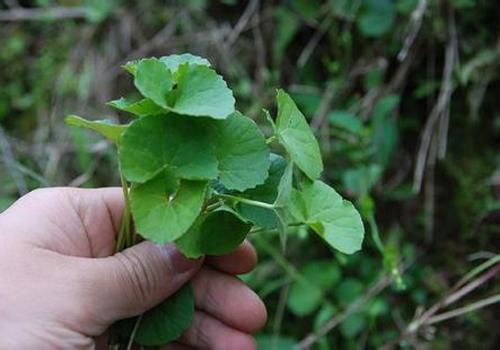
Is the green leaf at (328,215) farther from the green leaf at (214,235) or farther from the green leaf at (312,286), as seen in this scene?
the green leaf at (312,286)

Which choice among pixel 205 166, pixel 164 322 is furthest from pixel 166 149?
pixel 164 322

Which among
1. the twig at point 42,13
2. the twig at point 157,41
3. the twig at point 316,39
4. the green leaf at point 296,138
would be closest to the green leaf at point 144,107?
the green leaf at point 296,138

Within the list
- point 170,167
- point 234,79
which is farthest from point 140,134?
point 234,79

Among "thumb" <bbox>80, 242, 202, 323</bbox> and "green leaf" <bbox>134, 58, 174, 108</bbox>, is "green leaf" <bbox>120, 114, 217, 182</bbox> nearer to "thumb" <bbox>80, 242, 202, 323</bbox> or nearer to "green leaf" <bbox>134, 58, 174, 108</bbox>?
"green leaf" <bbox>134, 58, 174, 108</bbox>

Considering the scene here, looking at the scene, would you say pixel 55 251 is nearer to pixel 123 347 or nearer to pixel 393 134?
pixel 123 347

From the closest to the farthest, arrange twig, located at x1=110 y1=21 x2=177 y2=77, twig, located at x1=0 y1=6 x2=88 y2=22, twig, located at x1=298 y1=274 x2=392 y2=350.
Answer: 1. twig, located at x1=298 y1=274 x2=392 y2=350
2. twig, located at x1=110 y1=21 x2=177 y2=77
3. twig, located at x1=0 y1=6 x2=88 y2=22

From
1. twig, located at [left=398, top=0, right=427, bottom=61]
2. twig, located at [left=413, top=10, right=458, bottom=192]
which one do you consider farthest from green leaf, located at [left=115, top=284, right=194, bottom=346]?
twig, located at [left=398, top=0, right=427, bottom=61]
